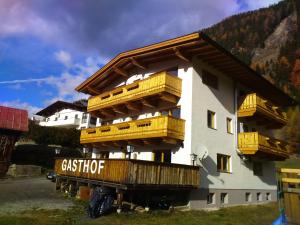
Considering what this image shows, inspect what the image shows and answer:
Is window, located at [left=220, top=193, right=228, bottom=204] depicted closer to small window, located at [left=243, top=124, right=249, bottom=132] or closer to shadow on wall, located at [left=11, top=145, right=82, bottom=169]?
small window, located at [left=243, top=124, right=249, bottom=132]

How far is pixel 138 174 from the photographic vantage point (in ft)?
60.6

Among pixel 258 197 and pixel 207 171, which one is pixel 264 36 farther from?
pixel 207 171

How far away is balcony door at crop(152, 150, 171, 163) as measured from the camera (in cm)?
2468

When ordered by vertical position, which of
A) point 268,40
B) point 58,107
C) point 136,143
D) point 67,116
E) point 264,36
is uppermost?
point 264,36

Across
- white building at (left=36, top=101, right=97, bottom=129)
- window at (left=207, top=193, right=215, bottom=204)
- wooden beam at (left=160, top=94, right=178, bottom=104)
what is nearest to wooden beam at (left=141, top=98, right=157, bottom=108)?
wooden beam at (left=160, top=94, right=178, bottom=104)

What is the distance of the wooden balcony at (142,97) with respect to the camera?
24.1 m

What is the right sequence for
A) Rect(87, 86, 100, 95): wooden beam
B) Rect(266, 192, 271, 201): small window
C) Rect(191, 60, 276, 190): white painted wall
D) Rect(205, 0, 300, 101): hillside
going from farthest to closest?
Rect(205, 0, 300, 101): hillside, Rect(87, 86, 100, 95): wooden beam, Rect(266, 192, 271, 201): small window, Rect(191, 60, 276, 190): white painted wall

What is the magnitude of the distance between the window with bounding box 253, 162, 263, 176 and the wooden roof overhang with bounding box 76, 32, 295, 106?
7208 millimetres

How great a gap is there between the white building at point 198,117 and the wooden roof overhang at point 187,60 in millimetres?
73

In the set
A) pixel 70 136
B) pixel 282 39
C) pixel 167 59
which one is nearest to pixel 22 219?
pixel 167 59

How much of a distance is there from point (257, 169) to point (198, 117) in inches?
418

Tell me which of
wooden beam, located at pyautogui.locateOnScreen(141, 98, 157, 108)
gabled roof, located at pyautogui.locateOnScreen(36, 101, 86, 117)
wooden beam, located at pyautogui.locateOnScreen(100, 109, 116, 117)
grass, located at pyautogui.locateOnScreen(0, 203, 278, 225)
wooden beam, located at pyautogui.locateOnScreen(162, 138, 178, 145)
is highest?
gabled roof, located at pyautogui.locateOnScreen(36, 101, 86, 117)

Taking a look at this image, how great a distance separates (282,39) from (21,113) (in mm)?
142975

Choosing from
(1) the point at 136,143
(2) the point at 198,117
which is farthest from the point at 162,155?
(2) the point at 198,117
